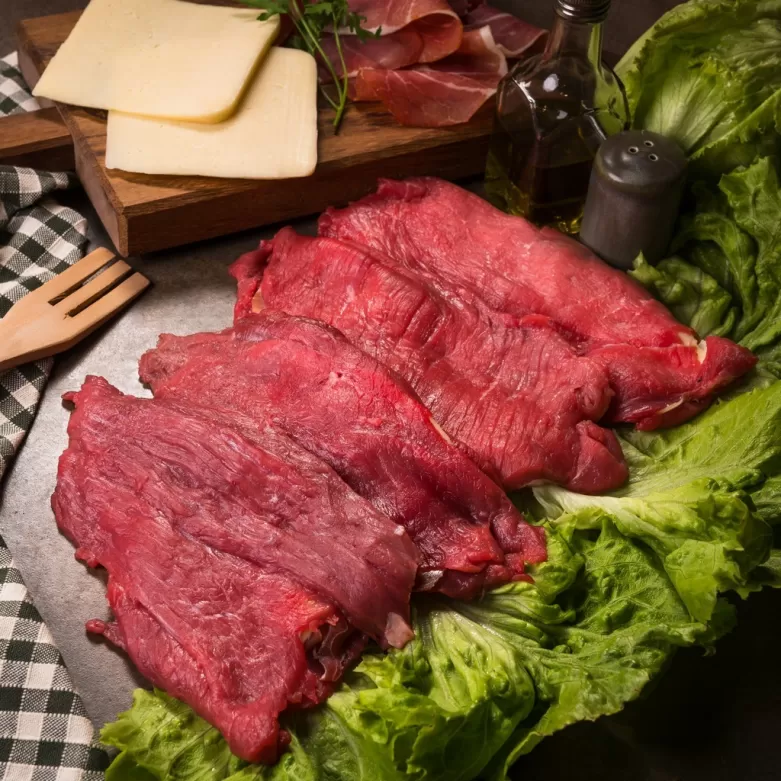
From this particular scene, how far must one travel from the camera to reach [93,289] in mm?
2967

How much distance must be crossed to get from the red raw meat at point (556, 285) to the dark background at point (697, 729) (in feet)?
2.14

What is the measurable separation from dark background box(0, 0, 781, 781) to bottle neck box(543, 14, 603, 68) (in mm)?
1849

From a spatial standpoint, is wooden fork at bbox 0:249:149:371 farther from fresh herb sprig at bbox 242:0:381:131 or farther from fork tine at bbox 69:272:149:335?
fresh herb sprig at bbox 242:0:381:131

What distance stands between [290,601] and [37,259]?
1799 mm

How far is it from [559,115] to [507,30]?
0.98 meters

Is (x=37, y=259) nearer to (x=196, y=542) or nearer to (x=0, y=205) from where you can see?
(x=0, y=205)

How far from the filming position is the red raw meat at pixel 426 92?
129 inches

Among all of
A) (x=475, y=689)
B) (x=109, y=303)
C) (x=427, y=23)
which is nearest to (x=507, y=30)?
(x=427, y=23)

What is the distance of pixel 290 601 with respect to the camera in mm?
2006

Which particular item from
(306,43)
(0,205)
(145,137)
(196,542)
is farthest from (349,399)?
(306,43)

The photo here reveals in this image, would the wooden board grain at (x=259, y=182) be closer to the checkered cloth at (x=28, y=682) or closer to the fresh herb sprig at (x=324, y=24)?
the fresh herb sprig at (x=324, y=24)

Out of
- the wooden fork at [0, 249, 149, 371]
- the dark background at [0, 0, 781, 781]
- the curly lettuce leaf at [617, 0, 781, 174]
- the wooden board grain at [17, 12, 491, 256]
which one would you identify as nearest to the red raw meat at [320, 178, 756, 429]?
the wooden board grain at [17, 12, 491, 256]

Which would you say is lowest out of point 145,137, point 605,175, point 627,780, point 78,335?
point 627,780

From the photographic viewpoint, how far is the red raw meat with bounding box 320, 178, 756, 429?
95.7 inches
